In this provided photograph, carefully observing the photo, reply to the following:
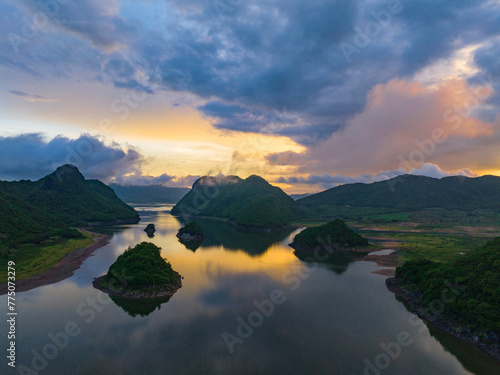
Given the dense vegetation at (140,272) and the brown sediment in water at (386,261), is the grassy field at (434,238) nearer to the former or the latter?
the brown sediment in water at (386,261)

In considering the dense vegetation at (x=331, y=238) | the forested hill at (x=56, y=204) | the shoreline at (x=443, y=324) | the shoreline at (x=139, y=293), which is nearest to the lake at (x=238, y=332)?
the shoreline at (x=443, y=324)

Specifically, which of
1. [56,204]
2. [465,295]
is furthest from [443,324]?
[56,204]

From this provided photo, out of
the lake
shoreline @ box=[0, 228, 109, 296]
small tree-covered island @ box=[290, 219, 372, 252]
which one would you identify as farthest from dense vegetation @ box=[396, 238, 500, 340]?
shoreline @ box=[0, 228, 109, 296]

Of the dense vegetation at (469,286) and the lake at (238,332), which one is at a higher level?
the dense vegetation at (469,286)

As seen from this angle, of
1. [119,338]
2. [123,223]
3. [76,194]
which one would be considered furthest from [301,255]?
[76,194]

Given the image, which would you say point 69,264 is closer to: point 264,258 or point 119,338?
point 119,338

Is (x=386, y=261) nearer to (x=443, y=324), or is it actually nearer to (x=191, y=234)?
(x=443, y=324)

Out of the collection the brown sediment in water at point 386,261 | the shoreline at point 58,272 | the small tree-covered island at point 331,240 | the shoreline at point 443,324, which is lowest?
the shoreline at point 58,272
